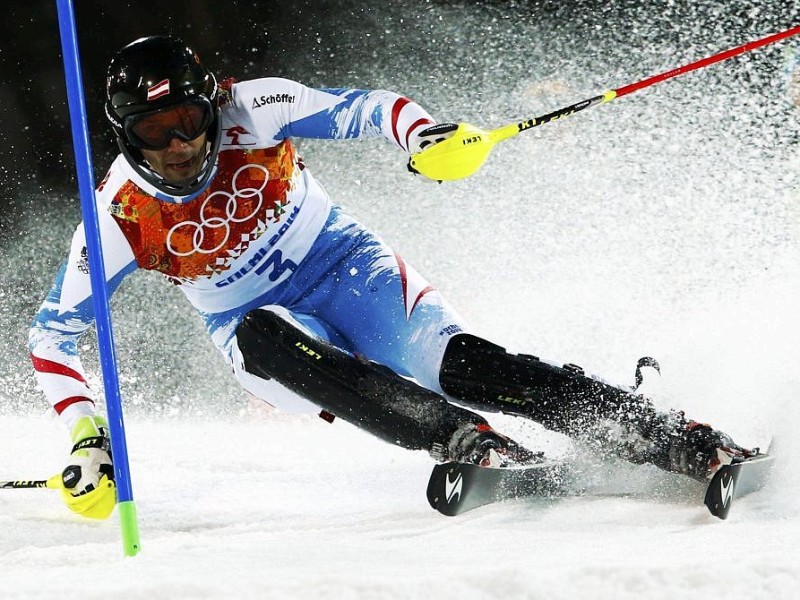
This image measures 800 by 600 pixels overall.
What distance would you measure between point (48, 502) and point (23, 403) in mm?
2037

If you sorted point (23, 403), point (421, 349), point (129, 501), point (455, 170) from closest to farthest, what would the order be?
point (129, 501)
point (455, 170)
point (421, 349)
point (23, 403)

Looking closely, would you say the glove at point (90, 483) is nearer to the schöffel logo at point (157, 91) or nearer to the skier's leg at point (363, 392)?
the skier's leg at point (363, 392)

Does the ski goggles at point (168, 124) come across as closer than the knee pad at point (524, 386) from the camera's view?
No

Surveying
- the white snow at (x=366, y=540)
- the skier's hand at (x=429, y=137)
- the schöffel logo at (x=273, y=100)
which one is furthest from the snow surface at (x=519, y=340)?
the schöffel logo at (x=273, y=100)

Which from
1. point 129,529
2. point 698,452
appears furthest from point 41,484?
point 698,452

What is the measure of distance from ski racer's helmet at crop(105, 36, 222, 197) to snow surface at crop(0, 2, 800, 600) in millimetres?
873

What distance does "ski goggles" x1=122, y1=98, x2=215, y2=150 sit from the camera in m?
2.18

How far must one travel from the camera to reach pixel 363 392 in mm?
2033

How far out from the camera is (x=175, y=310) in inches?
187

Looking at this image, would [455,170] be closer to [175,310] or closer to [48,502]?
[48,502]

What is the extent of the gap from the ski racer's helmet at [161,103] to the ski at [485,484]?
3.05 ft

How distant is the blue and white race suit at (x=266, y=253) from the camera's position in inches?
91.0

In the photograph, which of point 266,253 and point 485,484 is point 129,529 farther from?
point 266,253

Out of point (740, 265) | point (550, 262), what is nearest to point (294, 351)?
point (550, 262)
